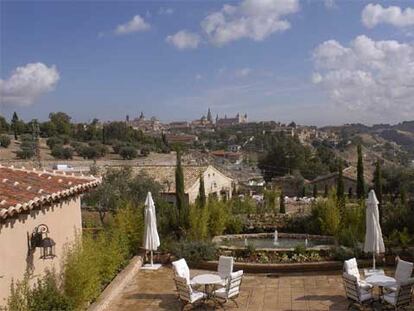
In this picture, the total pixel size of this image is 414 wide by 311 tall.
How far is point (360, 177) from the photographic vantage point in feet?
76.4

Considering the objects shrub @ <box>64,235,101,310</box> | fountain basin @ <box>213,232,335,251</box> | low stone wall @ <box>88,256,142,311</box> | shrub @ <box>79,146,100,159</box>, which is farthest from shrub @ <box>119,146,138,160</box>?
shrub @ <box>64,235,101,310</box>

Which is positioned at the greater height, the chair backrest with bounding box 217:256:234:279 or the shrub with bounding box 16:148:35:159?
the shrub with bounding box 16:148:35:159

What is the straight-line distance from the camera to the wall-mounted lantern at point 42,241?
7.92 metres

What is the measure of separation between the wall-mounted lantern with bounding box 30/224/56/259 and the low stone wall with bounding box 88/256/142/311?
148 cm

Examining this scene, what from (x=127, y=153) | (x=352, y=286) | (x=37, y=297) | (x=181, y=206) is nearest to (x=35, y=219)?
(x=37, y=297)

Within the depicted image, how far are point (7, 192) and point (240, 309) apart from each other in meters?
5.14

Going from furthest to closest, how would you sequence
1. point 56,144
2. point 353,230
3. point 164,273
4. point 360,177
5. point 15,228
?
point 56,144 < point 360,177 < point 353,230 < point 164,273 < point 15,228

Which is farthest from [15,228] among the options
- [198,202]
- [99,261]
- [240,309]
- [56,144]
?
[56,144]

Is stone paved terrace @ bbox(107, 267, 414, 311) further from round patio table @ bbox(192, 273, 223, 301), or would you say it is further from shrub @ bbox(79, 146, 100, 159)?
shrub @ bbox(79, 146, 100, 159)

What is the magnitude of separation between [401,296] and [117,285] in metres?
6.02

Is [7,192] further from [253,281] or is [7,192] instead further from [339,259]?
[339,259]

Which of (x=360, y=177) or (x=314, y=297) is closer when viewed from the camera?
(x=314, y=297)

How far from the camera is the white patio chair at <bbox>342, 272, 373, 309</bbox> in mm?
9023

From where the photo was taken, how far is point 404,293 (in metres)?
8.73
